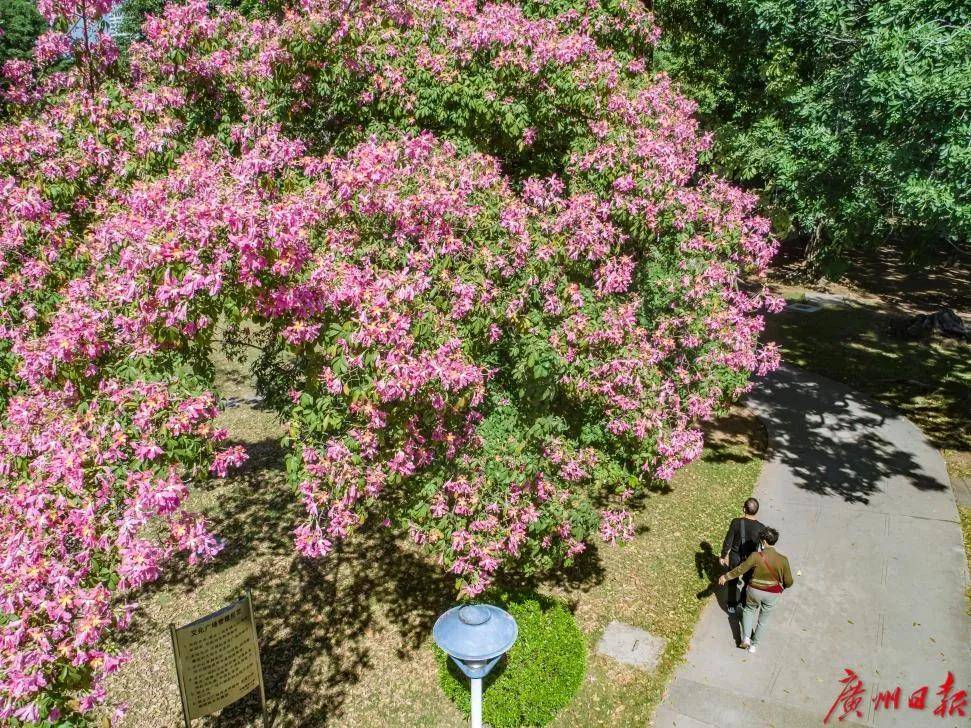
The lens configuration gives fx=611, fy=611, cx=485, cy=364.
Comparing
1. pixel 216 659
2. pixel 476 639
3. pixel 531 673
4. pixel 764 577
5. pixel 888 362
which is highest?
pixel 476 639

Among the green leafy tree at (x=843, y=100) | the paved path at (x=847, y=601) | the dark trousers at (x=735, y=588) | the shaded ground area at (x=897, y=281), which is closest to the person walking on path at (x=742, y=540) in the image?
the dark trousers at (x=735, y=588)

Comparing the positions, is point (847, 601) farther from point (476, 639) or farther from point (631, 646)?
point (476, 639)

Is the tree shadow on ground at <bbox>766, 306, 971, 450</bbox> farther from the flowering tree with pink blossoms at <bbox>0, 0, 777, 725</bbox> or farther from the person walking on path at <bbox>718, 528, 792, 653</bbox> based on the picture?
the flowering tree with pink blossoms at <bbox>0, 0, 777, 725</bbox>

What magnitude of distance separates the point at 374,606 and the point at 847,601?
648 cm

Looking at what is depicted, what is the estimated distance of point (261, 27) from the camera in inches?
305

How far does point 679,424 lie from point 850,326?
17.7 m

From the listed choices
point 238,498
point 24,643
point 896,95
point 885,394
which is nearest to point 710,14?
point 896,95

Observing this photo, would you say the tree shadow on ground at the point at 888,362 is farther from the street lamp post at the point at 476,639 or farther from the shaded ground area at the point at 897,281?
the street lamp post at the point at 476,639

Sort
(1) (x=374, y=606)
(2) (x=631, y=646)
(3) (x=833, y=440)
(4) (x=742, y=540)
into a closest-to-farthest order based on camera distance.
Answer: (4) (x=742, y=540) < (2) (x=631, y=646) < (1) (x=374, y=606) < (3) (x=833, y=440)

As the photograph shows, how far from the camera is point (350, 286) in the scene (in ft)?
16.0

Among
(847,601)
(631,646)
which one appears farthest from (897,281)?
(631,646)

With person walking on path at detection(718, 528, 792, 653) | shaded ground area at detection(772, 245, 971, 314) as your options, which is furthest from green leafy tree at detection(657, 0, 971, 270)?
shaded ground area at detection(772, 245, 971, 314)

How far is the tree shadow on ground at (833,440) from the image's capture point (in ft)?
37.4

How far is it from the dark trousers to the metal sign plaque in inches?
217
